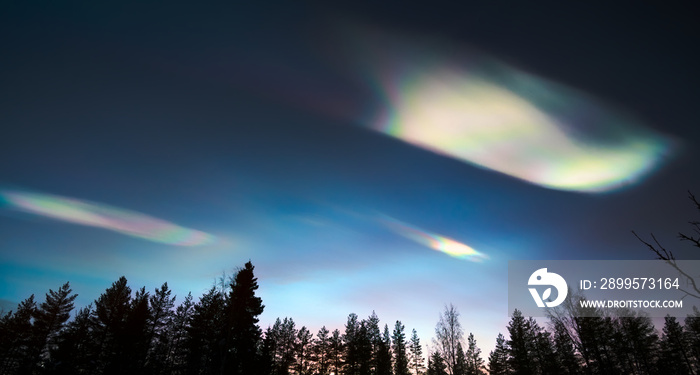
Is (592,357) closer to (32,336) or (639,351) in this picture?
(639,351)

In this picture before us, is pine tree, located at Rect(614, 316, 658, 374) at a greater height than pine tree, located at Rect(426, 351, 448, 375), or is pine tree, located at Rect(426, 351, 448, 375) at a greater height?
pine tree, located at Rect(614, 316, 658, 374)

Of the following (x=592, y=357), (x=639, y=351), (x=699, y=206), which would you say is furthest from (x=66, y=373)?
→ (x=639, y=351)

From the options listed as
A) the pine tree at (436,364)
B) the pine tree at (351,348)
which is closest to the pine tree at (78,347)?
the pine tree at (351,348)

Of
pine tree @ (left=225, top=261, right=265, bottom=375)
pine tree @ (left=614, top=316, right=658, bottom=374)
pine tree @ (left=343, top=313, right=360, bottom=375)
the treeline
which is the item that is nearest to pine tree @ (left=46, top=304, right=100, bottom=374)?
the treeline

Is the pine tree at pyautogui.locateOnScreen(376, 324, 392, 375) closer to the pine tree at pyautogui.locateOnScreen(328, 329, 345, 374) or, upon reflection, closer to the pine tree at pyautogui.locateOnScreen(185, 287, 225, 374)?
the pine tree at pyautogui.locateOnScreen(328, 329, 345, 374)

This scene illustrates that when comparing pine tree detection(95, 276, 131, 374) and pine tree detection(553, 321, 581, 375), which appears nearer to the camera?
pine tree detection(95, 276, 131, 374)

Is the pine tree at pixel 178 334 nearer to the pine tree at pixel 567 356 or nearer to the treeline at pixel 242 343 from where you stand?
the treeline at pixel 242 343

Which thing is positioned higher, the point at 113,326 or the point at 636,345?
the point at 636,345

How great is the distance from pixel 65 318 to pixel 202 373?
19.9 meters

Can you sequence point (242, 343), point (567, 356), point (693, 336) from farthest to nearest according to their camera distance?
1. point (693, 336)
2. point (567, 356)
3. point (242, 343)

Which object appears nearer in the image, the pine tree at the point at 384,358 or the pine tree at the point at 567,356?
the pine tree at the point at 567,356

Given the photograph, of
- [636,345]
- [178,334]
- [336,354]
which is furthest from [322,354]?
[636,345]

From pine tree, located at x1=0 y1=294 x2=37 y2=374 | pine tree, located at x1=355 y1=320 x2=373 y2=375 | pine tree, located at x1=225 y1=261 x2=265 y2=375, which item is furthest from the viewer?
pine tree, located at x1=355 y1=320 x2=373 y2=375

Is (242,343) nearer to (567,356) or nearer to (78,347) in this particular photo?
(78,347)
